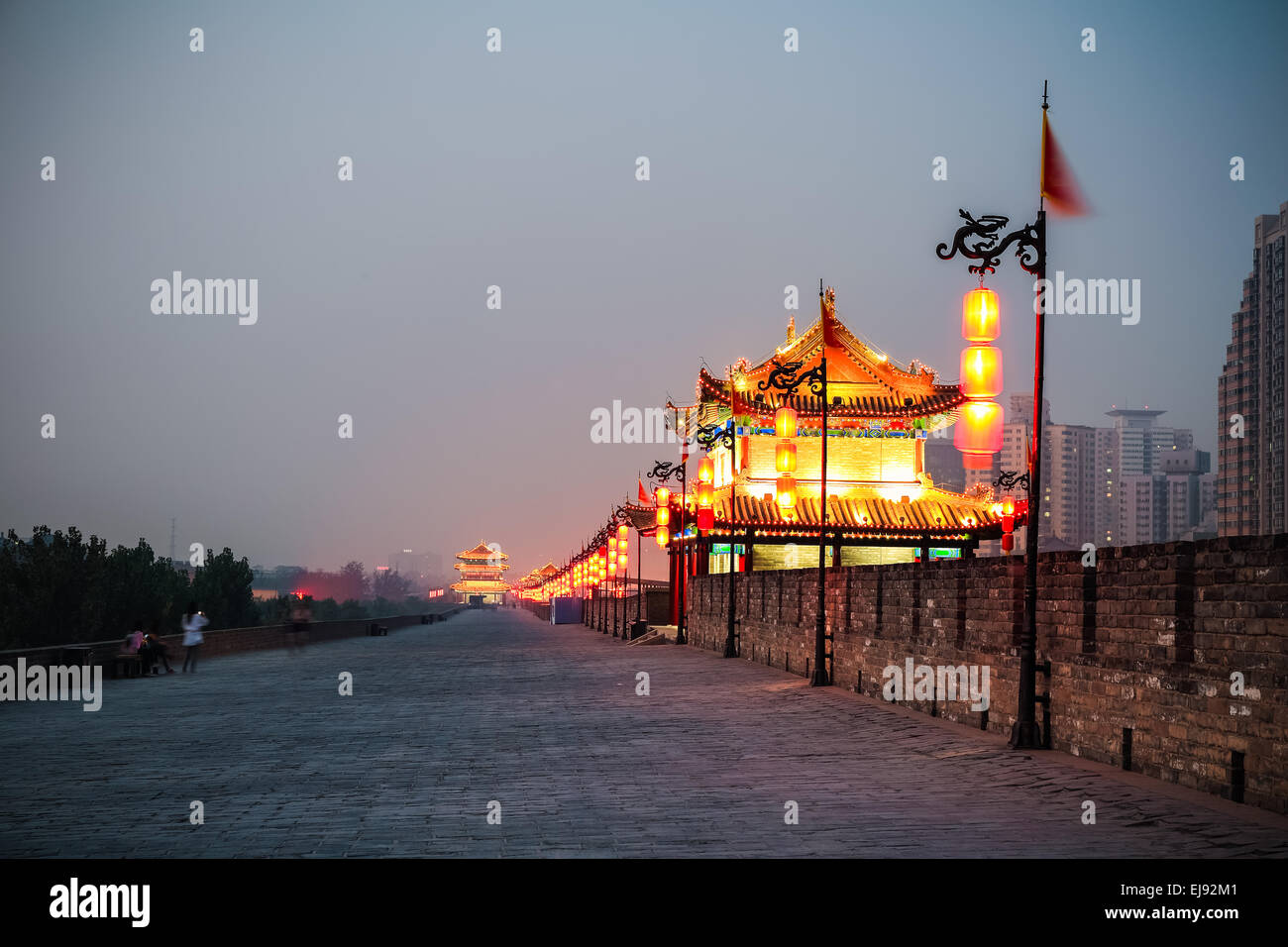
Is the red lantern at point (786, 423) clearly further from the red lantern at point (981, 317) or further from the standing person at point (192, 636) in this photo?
the red lantern at point (981, 317)

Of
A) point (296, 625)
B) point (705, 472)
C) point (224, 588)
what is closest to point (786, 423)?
point (705, 472)

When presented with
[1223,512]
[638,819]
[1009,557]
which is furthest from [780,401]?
[1223,512]

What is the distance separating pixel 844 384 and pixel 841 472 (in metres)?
3.52

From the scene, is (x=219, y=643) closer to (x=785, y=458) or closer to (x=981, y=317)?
(x=785, y=458)

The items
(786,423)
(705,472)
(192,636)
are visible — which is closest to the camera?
(192,636)

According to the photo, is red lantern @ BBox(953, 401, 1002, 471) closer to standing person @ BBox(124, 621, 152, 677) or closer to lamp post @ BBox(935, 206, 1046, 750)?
→ lamp post @ BBox(935, 206, 1046, 750)

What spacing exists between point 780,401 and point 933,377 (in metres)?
7.94

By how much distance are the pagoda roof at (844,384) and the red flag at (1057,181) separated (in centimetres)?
3182

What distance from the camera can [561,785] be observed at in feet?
35.0

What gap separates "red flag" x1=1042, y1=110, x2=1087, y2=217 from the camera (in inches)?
588

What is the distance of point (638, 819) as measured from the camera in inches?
350

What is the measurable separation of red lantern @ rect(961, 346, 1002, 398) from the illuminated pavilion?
A: 92.2ft

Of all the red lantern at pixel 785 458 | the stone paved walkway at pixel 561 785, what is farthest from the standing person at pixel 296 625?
the stone paved walkway at pixel 561 785
